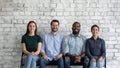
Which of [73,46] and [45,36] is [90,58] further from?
[45,36]

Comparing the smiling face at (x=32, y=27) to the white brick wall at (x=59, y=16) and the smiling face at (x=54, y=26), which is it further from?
the white brick wall at (x=59, y=16)

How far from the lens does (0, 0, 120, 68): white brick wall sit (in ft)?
18.9

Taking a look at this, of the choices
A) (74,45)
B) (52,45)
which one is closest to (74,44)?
(74,45)

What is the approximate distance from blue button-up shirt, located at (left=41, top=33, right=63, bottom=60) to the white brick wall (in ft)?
1.34

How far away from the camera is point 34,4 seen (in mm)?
5781

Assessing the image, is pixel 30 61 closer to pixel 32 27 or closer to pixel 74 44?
pixel 32 27

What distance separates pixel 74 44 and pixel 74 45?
2 centimetres

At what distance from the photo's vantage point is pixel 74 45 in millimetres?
Result: 5324

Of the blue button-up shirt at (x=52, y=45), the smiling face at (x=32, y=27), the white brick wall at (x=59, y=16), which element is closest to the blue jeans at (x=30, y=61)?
the blue button-up shirt at (x=52, y=45)

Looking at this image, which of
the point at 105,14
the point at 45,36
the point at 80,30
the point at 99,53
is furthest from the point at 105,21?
the point at 45,36

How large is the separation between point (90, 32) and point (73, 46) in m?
0.65

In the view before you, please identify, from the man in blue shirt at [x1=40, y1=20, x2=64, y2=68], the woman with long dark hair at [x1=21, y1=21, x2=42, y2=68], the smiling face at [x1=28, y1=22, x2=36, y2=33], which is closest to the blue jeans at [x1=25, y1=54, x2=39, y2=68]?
the woman with long dark hair at [x1=21, y1=21, x2=42, y2=68]

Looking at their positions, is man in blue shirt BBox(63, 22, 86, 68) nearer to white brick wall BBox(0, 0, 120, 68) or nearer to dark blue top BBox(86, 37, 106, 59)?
dark blue top BBox(86, 37, 106, 59)

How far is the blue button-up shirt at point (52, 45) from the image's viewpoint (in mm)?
5258
